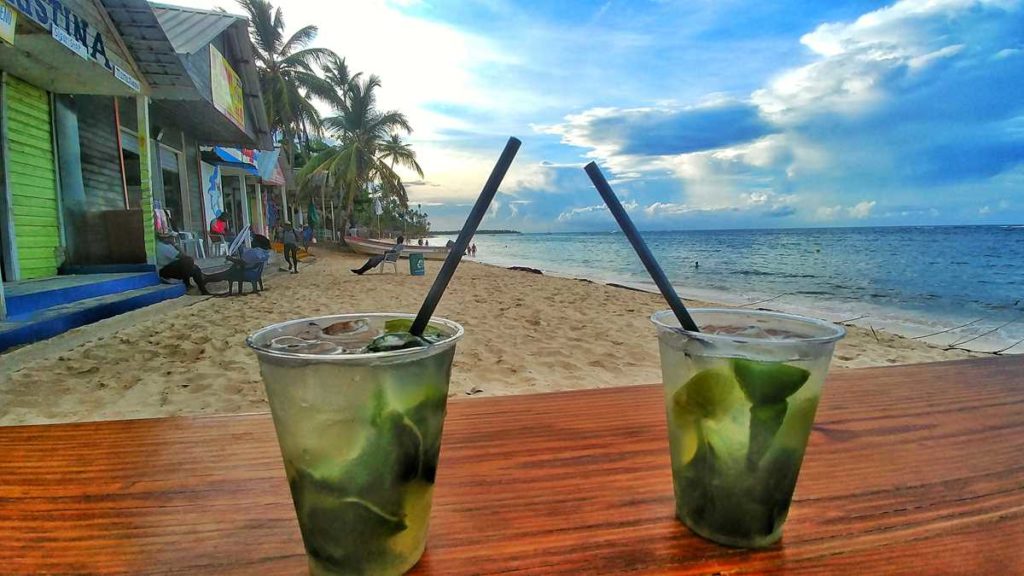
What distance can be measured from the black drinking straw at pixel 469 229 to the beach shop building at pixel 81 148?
4.10 m

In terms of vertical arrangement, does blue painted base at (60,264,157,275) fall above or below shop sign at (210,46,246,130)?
below

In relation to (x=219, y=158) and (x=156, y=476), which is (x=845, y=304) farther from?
(x=219, y=158)

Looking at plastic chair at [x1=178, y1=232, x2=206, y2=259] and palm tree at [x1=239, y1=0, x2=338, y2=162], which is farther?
palm tree at [x1=239, y1=0, x2=338, y2=162]

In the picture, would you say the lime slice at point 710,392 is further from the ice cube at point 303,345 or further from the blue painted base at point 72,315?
the blue painted base at point 72,315

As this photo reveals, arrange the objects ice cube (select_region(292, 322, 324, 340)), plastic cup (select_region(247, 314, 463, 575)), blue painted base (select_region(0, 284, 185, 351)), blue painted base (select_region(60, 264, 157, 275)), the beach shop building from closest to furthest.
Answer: plastic cup (select_region(247, 314, 463, 575))
ice cube (select_region(292, 322, 324, 340))
blue painted base (select_region(0, 284, 185, 351))
the beach shop building
blue painted base (select_region(60, 264, 157, 275))

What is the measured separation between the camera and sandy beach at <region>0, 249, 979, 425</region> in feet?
8.78

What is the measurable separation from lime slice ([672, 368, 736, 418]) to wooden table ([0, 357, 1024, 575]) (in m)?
0.12

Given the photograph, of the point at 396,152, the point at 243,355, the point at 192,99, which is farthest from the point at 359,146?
the point at 243,355

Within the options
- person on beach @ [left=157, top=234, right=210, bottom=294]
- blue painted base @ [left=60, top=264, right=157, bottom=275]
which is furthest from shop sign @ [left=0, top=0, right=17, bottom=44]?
person on beach @ [left=157, top=234, right=210, bottom=294]

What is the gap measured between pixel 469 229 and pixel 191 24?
939cm

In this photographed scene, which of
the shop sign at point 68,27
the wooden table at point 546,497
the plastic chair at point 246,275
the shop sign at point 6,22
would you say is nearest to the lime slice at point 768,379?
the wooden table at point 546,497

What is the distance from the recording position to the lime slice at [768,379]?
465mm

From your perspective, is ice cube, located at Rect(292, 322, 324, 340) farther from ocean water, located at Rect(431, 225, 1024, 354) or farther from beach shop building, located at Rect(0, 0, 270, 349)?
beach shop building, located at Rect(0, 0, 270, 349)

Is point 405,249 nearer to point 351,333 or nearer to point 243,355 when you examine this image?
point 243,355
